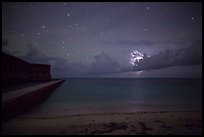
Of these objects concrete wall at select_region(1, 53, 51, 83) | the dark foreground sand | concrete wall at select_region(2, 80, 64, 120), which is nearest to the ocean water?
concrete wall at select_region(2, 80, 64, 120)

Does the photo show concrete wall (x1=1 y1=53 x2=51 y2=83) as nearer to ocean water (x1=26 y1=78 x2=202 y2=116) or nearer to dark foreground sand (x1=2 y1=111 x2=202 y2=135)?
ocean water (x1=26 y1=78 x2=202 y2=116)

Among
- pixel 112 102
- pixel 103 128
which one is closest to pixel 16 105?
pixel 103 128

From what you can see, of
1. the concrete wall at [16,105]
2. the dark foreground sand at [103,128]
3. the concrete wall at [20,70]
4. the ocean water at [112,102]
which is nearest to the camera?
the dark foreground sand at [103,128]

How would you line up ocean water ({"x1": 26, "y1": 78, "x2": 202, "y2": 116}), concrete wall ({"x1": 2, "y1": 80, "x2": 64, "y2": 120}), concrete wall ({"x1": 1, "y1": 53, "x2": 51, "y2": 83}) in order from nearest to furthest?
concrete wall ({"x1": 2, "y1": 80, "x2": 64, "y2": 120}) < ocean water ({"x1": 26, "y1": 78, "x2": 202, "y2": 116}) < concrete wall ({"x1": 1, "y1": 53, "x2": 51, "y2": 83})

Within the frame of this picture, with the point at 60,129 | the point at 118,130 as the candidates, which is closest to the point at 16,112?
the point at 60,129

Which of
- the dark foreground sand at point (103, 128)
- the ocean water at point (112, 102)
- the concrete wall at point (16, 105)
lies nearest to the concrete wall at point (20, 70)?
the ocean water at point (112, 102)

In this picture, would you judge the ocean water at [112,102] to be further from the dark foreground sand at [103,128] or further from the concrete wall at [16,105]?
the dark foreground sand at [103,128]

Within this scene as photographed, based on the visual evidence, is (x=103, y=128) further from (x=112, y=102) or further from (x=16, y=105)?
(x=112, y=102)

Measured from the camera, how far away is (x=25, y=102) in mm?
12102

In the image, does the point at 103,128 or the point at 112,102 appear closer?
the point at 103,128

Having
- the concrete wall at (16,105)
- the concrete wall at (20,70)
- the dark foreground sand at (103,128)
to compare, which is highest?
the concrete wall at (20,70)

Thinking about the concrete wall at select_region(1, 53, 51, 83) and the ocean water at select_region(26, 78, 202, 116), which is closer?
the ocean water at select_region(26, 78, 202, 116)

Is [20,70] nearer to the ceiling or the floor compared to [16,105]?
nearer to the ceiling

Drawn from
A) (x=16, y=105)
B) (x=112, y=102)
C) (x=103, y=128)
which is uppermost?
(x=112, y=102)
